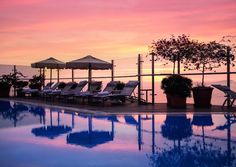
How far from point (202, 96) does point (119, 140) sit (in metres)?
5.70

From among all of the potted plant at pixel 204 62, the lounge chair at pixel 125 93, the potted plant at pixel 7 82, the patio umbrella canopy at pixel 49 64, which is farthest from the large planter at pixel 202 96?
the potted plant at pixel 7 82

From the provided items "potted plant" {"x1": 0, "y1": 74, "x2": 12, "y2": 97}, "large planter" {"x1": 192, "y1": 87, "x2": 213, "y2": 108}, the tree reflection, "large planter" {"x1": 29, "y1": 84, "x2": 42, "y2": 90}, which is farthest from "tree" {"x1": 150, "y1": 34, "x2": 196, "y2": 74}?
"potted plant" {"x1": 0, "y1": 74, "x2": 12, "y2": 97}

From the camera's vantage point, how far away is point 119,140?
730 centimetres

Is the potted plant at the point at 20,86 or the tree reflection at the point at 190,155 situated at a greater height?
the potted plant at the point at 20,86

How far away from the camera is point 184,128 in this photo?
8.86 metres

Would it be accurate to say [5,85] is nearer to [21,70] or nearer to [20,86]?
[20,86]

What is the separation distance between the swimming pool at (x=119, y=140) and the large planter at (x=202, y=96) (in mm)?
1652

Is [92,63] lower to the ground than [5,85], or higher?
higher

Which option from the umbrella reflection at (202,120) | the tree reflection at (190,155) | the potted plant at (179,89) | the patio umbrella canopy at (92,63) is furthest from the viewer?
the patio umbrella canopy at (92,63)

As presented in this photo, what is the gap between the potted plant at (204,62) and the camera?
1228 centimetres

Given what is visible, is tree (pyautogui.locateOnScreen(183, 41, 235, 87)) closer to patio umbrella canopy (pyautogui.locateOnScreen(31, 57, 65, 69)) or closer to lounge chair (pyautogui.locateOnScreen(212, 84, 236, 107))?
lounge chair (pyautogui.locateOnScreen(212, 84, 236, 107))

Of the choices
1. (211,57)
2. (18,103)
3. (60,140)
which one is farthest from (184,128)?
(18,103)

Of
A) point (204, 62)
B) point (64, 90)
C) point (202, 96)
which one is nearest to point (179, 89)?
point (202, 96)

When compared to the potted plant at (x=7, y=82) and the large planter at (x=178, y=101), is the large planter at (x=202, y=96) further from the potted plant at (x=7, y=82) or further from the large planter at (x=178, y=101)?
the potted plant at (x=7, y=82)
